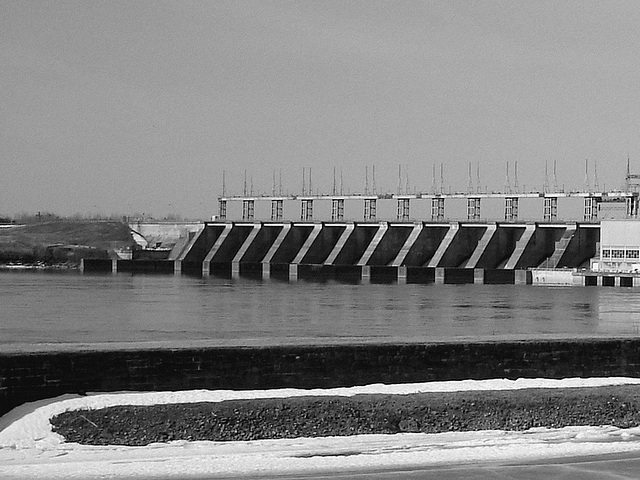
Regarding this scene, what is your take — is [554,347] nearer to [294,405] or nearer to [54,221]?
[294,405]

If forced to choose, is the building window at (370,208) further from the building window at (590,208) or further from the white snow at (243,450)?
the white snow at (243,450)

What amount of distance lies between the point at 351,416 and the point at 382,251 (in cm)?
9358

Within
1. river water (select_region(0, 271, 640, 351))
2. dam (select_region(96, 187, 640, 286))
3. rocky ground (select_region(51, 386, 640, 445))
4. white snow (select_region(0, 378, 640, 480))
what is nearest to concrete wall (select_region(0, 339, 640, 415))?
white snow (select_region(0, 378, 640, 480))

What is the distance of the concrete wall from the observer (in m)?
17.4

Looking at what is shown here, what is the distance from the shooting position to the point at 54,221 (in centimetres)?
16762

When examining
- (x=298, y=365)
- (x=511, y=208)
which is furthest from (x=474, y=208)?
(x=298, y=365)

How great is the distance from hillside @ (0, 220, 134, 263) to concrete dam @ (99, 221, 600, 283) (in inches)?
623

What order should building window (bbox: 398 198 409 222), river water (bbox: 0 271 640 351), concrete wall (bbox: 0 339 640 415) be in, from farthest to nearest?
building window (bbox: 398 198 409 222) < river water (bbox: 0 271 640 351) < concrete wall (bbox: 0 339 640 415)

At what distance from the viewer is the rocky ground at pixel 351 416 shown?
1578cm

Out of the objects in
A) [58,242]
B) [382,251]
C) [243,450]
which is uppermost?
[58,242]

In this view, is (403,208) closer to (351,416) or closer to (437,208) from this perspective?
(437,208)

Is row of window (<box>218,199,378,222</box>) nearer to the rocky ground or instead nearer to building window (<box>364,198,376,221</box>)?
building window (<box>364,198,376,221</box>)

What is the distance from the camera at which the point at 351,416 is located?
16578 mm

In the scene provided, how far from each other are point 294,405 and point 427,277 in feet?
273
